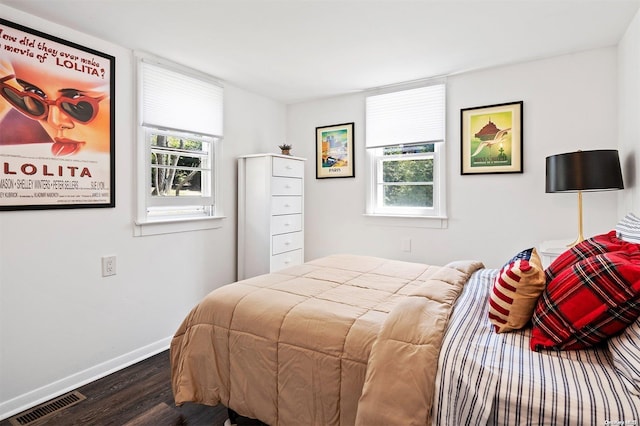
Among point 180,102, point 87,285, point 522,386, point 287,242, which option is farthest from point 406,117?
point 87,285

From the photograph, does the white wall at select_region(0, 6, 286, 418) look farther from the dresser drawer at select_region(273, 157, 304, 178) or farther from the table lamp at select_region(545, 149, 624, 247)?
the table lamp at select_region(545, 149, 624, 247)

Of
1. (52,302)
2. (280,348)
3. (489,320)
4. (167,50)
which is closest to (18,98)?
(167,50)

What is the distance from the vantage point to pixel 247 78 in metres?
3.36

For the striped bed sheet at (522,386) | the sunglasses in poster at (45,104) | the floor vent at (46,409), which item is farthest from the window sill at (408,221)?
the floor vent at (46,409)

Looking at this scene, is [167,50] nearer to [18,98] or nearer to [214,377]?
[18,98]

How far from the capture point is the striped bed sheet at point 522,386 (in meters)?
0.98

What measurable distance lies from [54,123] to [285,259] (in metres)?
2.18

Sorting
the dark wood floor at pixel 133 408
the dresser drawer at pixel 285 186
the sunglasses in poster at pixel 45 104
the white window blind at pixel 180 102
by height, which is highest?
the white window blind at pixel 180 102

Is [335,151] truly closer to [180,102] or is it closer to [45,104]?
[180,102]

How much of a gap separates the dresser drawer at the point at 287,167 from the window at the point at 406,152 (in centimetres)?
76

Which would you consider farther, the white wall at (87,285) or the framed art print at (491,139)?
the framed art print at (491,139)

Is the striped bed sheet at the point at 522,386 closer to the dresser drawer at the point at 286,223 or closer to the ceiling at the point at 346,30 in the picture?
the ceiling at the point at 346,30

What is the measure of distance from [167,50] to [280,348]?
7.79 ft

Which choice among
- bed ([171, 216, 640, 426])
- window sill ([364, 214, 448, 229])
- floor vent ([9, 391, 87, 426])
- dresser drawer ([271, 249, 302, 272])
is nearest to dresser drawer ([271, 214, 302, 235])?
dresser drawer ([271, 249, 302, 272])
